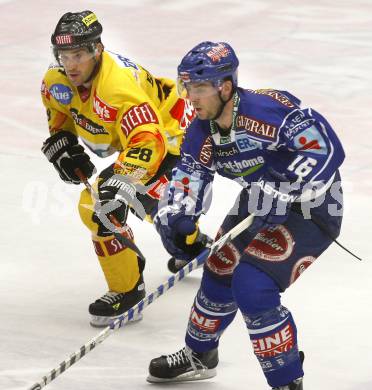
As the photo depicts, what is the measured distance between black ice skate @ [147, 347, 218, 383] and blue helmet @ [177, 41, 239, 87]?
4.51 feet

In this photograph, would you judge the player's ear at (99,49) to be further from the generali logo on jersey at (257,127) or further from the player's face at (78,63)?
the generali logo on jersey at (257,127)

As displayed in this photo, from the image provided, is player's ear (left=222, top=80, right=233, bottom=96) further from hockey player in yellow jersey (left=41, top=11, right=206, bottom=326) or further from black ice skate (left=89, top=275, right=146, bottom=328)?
black ice skate (left=89, top=275, right=146, bottom=328)

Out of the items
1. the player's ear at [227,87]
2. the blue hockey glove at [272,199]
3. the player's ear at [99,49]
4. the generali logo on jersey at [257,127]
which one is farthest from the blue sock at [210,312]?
the player's ear at [99,49]

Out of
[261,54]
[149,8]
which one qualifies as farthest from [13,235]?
[149,8]

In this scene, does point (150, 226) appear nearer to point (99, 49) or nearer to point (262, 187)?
point (99, 49)

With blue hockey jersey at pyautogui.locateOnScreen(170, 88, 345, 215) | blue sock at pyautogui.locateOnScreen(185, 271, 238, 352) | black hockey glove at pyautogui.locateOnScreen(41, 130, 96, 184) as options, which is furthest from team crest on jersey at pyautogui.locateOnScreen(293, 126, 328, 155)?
black hockey glove at pyautogui.locateOnScreen(41, 130, 96, 184)

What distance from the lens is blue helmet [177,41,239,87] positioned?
19.4 ft

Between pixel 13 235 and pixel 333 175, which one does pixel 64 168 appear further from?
pixel 333 175

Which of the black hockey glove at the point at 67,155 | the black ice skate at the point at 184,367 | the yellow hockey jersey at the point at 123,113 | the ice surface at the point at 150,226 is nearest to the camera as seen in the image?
the black ice skate at the point at 184,367

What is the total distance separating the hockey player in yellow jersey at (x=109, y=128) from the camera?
7039 millimetres

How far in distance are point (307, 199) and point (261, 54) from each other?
6.31 metres

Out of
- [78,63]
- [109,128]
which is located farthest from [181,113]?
[78,63]

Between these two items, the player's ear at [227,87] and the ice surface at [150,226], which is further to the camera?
the ice surface at [150,226]

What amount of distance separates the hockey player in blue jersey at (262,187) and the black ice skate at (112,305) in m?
1.17
